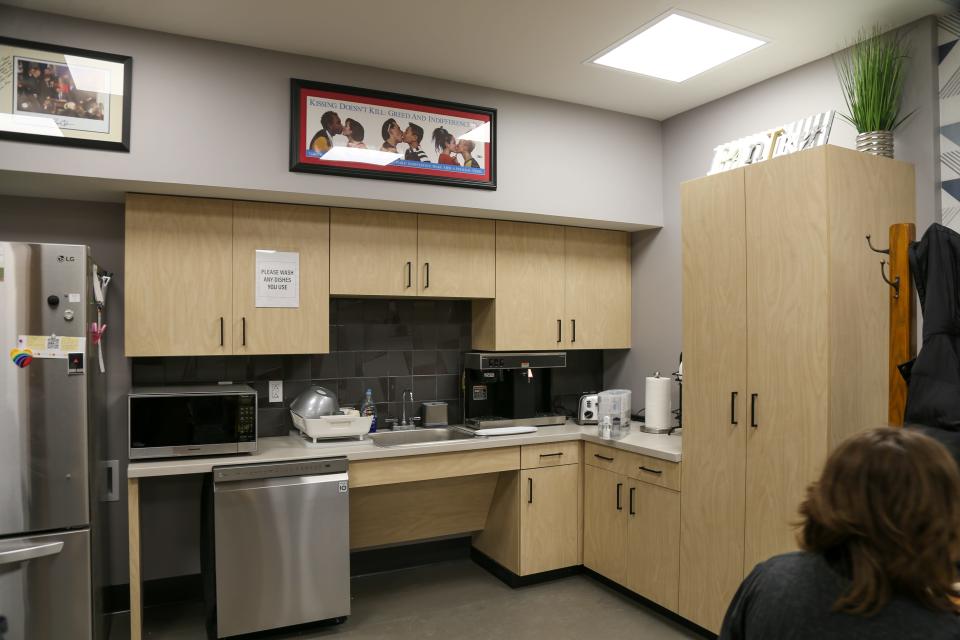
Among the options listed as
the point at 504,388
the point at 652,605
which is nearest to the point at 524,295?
the point at 504,388

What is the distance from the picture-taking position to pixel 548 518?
3842mm

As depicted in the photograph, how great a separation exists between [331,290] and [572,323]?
63.7 inches

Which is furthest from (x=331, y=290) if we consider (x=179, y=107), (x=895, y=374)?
(x=895, y=374)

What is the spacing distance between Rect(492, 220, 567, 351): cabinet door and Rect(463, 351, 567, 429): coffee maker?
8 cm

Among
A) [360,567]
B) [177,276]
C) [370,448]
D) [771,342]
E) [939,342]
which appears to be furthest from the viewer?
[360,567]

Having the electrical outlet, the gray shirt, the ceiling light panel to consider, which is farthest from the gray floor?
the ceiling light panel

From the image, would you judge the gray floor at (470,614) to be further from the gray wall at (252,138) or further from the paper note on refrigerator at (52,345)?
the gray wall at (252,138)

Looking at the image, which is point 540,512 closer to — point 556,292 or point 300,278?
point 556,292

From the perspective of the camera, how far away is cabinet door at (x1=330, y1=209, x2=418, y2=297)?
11.7ft

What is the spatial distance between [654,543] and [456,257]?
195 cm

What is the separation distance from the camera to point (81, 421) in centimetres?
265

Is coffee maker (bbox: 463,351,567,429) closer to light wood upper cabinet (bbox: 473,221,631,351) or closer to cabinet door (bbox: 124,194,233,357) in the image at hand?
light wood upper cabinet (bbox: 473,221,631,351)

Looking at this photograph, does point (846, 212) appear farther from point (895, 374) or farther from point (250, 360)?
point (250, 360)

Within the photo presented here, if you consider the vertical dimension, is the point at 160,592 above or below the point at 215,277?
below
